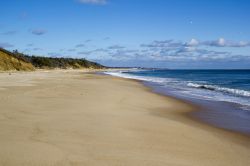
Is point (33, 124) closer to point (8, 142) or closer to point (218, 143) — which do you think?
point (8, 142)

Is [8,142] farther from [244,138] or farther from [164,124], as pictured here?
[244,138]

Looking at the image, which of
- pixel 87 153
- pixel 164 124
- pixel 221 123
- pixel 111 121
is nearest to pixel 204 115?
pixel 221 123

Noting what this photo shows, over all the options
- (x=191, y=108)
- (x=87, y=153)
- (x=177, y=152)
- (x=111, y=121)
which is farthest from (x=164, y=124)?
(x=191, y=108)

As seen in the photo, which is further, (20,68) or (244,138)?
(20,68)

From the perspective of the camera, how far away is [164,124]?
33.3ft

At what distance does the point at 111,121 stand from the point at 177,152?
344 cm

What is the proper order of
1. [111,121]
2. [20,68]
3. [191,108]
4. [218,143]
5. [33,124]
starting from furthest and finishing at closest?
1. [20,68]
2. [191,108]
3. [111,121]
4. [33,124]
5. [218,143]

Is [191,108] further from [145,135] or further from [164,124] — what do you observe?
[145,135]

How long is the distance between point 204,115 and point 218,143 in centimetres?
532

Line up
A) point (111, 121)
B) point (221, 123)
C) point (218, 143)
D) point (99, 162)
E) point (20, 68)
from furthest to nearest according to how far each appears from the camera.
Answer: point (20, 68) < point (221, 123) < point (111, 121) < point (218, 143) < point (99, 162)

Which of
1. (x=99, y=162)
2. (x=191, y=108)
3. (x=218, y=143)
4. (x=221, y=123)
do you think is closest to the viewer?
(x=99, y=162)

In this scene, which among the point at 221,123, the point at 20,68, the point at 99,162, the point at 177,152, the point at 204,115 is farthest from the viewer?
the point at 20,68

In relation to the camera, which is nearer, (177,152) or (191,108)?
(177,152)

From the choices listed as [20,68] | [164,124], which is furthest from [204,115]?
[20,68]
